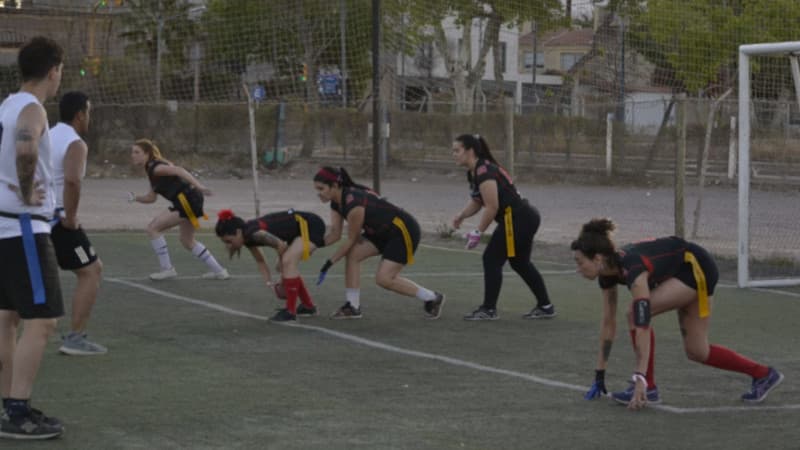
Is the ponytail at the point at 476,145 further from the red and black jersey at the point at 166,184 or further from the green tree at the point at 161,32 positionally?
the green tree at the point at 161,32

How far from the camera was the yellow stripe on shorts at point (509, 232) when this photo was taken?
38.2 feet

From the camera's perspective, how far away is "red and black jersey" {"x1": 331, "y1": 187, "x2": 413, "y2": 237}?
11.1 meters

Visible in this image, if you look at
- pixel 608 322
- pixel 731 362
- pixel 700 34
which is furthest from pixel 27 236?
pixel 700 34

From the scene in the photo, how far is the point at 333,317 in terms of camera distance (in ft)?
38.0

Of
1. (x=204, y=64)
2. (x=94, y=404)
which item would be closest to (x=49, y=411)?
(x=94, y=404)

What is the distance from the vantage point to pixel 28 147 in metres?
6.55

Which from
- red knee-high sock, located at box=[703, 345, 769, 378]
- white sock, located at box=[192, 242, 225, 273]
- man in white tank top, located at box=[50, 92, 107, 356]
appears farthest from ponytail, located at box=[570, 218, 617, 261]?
white sock, located at box=[192, 242, 225, 273]

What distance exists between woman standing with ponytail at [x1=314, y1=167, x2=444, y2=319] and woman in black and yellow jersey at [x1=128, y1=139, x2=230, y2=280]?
298 centimetres

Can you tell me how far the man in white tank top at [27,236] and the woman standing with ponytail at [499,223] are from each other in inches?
213

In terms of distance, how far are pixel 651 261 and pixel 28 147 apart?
3.70 meters

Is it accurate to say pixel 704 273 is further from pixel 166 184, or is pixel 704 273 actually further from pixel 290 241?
pixel 166 184

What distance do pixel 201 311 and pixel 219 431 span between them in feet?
16.5

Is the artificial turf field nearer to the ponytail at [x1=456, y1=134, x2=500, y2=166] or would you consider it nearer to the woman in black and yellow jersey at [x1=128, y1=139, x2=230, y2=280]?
the woman in black and yellow jersey at [x1=128, y1=139, x2=230, y2=280]

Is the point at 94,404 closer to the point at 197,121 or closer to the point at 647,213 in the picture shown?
the point at 647,213
